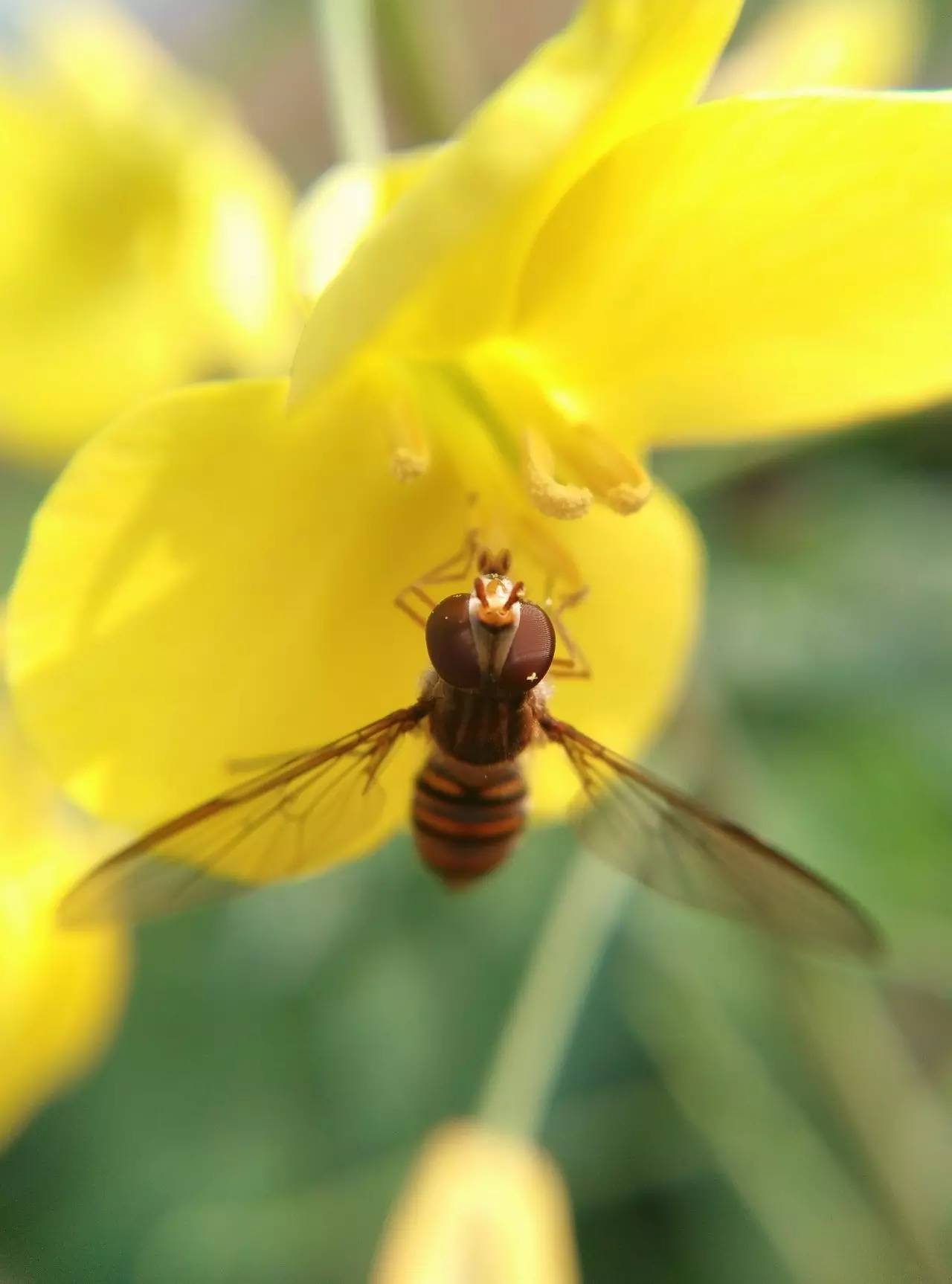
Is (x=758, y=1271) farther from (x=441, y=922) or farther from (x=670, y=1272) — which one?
(x=441, y=922)

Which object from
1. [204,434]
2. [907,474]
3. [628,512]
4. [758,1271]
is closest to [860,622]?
[907,474]

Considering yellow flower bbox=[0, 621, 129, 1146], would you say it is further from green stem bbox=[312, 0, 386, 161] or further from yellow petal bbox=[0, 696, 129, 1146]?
green stem bbox=[312, 0, 386, 161]

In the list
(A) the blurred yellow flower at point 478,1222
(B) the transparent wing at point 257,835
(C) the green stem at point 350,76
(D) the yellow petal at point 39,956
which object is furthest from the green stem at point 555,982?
(C) the green stem at point 350,76

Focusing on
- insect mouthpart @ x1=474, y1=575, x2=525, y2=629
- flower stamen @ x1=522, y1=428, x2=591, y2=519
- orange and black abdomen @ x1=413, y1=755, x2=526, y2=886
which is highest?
flower stamen @ x1=522, y1=428, x2=591, y2=519

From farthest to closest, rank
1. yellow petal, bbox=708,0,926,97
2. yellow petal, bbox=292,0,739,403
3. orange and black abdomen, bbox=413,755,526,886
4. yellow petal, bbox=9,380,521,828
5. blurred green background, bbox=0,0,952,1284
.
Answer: blurred green background, bbox=0,0,952,1284, yellow petal, bbox=708,0,926,97, orange and black abdomen, bbox=413,755,526,886, yellow petal, bbox=9,380,521,828, yellow petal, bbox=292,0,739,403

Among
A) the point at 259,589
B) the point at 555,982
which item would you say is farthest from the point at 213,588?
the point at 555,982

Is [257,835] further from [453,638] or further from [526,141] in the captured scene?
[526,141]

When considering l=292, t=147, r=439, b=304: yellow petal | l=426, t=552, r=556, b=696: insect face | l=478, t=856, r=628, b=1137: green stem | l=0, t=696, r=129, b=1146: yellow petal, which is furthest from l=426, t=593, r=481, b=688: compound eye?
l=478, t=856, r=628, b=1137: green stem
